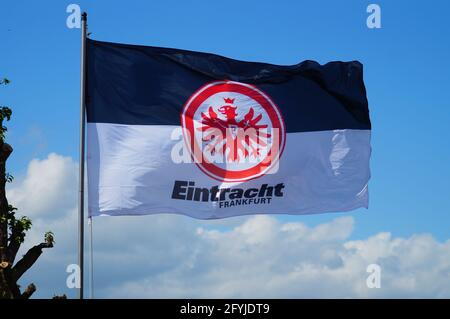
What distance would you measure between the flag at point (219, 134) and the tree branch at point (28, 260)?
427cm

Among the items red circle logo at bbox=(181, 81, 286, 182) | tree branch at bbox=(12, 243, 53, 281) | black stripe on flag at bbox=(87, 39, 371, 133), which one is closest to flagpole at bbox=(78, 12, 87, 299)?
black stripe on flag at bbox=(87, 39, 371, 133)

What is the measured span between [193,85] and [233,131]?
1479 millimetres

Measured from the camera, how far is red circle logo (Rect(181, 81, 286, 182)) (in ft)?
76.0

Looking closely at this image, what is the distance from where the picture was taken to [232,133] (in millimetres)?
23531

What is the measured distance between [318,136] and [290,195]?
5.89 ft

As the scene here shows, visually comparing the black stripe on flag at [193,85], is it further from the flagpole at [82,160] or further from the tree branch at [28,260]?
the tree branch at [28,260]

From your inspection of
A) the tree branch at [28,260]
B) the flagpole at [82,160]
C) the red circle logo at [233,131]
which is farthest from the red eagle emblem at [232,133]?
the tree branch at [28,260]

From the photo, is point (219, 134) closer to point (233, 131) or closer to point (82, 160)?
point (233, 131)

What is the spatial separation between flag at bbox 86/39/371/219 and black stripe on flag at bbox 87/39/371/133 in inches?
1.0

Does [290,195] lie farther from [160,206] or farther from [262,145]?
[160,206]

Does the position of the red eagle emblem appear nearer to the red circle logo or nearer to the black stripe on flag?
the red circle logo

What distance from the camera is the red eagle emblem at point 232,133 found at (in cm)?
2336

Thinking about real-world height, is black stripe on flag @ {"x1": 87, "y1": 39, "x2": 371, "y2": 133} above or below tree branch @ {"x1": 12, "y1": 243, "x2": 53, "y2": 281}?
above
